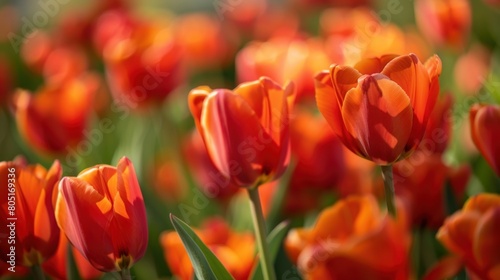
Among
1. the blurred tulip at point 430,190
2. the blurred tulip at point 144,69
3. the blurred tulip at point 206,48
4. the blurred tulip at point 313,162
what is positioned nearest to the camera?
the blurred tulip at point 430,190

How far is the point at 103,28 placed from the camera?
5.92ft

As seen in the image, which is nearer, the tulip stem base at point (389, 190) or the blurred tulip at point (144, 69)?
the tulip stem base at point (389, 190)

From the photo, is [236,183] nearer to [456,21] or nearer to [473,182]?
[473,182]

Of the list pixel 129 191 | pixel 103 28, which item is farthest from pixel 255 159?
pixel 103 28

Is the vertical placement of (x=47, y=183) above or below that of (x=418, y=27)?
above

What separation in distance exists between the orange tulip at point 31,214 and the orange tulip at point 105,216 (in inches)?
2.0

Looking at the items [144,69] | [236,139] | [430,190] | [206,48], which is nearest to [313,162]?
[430,190]

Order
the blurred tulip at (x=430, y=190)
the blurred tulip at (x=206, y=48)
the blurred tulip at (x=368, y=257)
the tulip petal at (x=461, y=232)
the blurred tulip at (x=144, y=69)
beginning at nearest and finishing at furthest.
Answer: the blurred tulip at (x=368, y=257) → the tulip petal at (x=461, y=232) → the blurred tulip at (x=430, y=190) → the blurred tulip at (x=144, y=69) → the blurred tulip at (x=206, y=48)

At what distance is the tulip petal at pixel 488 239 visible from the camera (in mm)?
647

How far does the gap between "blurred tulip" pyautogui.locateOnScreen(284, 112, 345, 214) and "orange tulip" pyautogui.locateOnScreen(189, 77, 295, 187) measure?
9.5 inches

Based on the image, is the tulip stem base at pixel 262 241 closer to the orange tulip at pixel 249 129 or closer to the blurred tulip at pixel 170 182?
the orange tulip at pixel 249 129

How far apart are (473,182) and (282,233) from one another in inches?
14.1

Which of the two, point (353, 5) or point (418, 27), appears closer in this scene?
point (418, 27)

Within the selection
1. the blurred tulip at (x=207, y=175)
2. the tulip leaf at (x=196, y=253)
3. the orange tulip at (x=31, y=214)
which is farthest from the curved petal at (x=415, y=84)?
the blurred tulip at (x=207, y=175)
